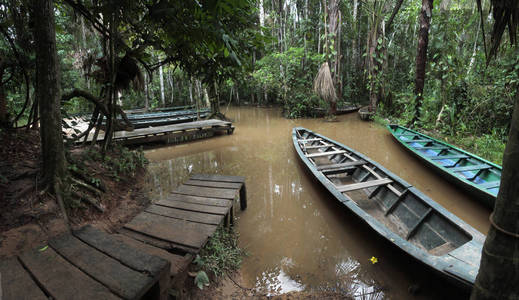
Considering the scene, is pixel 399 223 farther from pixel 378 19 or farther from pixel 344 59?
pixel 344 59

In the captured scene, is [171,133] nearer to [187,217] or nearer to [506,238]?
[187,217]

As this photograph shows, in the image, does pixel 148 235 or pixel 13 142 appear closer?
pixel 148 235

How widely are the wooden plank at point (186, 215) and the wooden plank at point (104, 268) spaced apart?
2.85 ft

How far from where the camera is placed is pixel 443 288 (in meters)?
2.28

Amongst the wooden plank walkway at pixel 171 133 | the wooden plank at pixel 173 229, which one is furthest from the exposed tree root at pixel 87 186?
the wooden plank walkway at pixel 171 133

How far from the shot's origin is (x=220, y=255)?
8.60 ft

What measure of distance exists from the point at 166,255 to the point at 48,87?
2040 mm

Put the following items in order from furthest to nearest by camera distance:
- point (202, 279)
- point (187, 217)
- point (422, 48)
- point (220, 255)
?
point (422, 48), point (220, 255), point (187, 217), point (202, 279)

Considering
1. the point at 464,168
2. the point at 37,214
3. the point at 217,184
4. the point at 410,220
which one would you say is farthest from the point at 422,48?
the point at 37,214

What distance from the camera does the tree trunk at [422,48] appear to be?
750 centimetres

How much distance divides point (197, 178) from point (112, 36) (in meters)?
2.23

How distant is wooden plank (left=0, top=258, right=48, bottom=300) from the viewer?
1266mm

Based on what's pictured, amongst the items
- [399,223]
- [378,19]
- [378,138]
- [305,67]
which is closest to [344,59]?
[305,67]

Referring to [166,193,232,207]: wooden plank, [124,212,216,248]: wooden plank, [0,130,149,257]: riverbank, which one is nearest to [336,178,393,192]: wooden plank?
[166,193,232,207]: wooden plank
